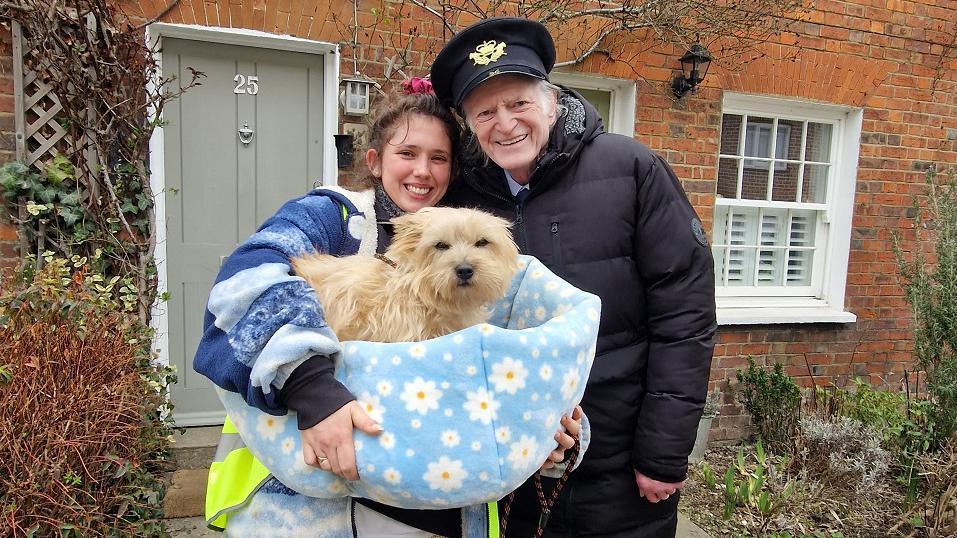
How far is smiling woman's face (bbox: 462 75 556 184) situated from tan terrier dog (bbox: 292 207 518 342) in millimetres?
248

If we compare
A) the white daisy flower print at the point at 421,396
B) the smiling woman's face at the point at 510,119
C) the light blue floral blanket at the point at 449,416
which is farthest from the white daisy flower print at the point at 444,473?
the smiling woman's face at the point at 510,119

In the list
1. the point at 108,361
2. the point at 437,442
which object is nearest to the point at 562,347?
the point at 437,442

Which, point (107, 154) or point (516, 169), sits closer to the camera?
point (516, 169)

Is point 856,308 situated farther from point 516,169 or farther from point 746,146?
point 516,169

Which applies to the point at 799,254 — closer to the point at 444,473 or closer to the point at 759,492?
the point at 759,492

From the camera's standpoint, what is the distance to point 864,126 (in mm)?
5719

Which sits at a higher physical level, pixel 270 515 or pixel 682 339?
pixel 682 339

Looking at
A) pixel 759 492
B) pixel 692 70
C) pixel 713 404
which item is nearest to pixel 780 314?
pixel 713 404

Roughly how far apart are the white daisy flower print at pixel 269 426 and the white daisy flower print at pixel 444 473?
1.16 ft

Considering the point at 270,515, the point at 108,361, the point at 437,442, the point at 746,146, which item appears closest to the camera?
the point at 437,442

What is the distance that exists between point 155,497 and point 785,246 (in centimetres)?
593

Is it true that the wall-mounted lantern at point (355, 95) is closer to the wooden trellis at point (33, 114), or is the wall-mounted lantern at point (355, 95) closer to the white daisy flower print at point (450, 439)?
the wooden trellis at point (33, 114)

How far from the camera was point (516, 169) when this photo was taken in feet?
6.14

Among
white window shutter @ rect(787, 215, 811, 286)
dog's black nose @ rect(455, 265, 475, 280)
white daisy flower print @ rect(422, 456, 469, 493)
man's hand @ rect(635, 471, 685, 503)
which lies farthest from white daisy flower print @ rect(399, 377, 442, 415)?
white window shutter @ rect(787, 215, 811, 286)
